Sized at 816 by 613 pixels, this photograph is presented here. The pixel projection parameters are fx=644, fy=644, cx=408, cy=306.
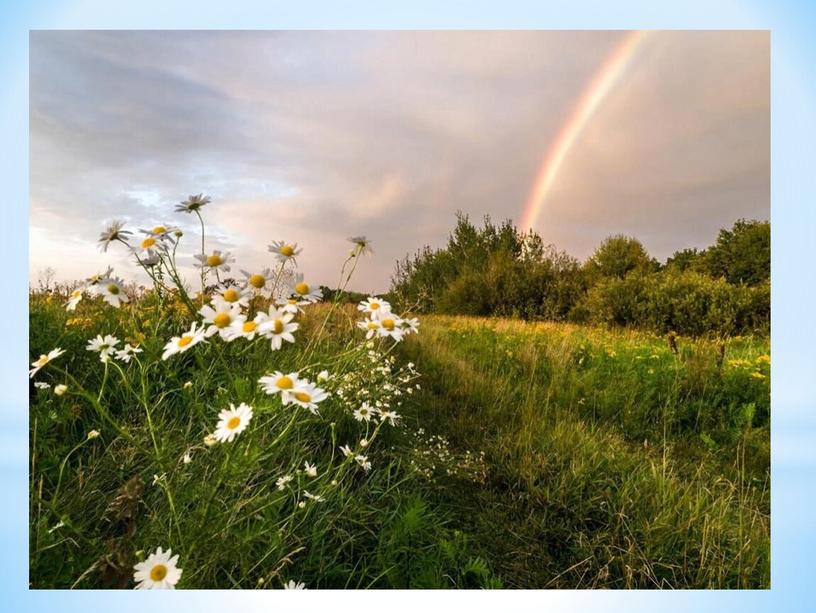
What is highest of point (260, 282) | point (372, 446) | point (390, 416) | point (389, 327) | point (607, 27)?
point (607, 27)

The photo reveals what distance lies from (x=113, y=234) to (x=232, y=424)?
796mm

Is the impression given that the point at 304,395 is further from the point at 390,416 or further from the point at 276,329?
the point at 390,416

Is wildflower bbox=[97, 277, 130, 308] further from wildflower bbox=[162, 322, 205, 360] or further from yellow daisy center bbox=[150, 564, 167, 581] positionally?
yellow daisy center bbox=[150, 564, 167, 581]

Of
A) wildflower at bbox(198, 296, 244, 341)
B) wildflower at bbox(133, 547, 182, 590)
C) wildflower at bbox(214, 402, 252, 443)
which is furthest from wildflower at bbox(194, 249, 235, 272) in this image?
wildflower at bbox(133, 547, 182, 590)

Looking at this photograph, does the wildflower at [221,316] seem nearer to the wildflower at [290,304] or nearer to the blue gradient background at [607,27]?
the wildflower at [290,304]

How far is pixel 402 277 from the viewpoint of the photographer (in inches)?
90.0

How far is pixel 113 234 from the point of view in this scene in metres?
1.83

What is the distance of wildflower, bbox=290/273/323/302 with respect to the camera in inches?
67.2

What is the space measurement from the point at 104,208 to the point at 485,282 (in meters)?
1.38

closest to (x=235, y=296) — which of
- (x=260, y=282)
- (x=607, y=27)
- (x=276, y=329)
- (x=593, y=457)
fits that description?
(x=260, y=282)

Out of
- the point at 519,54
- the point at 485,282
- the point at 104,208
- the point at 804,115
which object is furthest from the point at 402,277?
the point at 804,115

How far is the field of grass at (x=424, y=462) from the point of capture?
168cm

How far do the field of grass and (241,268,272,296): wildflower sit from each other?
20cm

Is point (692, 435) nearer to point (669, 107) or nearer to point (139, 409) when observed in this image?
point (669, 107)
